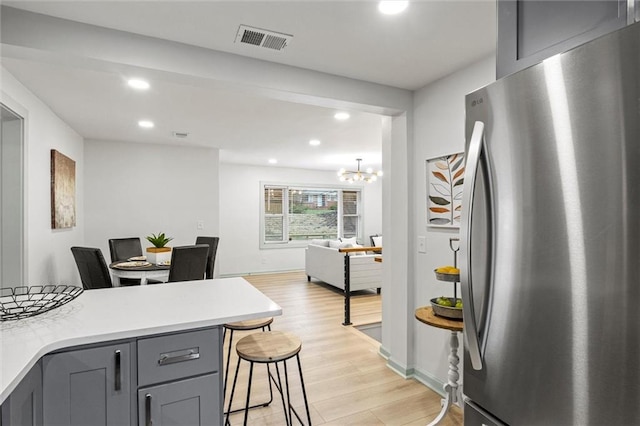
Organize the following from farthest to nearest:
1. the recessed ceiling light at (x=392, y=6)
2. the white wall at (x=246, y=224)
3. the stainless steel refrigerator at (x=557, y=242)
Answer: the white wall at (x=246, y=224) < the recessed ceiling light at (x=392, y=6) < the stainless steel refrigerator at (x=557, y=242)

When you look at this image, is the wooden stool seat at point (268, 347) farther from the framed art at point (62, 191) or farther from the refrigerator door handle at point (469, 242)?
the framed art at point (62, 191)

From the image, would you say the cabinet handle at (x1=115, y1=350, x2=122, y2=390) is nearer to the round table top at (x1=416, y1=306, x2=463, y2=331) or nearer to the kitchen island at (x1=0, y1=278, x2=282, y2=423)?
the kitchen island at (x1=0, y1=278, x2=282, y2=423)

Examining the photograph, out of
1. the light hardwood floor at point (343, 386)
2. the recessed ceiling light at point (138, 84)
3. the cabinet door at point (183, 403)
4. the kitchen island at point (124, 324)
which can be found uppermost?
the recessed ceiling light at point (138, 84)

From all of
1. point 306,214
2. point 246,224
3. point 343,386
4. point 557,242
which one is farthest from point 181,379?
point 306,214

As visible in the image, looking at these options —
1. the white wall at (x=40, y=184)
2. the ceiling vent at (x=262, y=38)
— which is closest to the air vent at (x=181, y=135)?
the white wall at (x=40, y=184)

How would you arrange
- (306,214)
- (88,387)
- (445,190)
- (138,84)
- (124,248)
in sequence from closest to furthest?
(88,387) < (445,190) < (138,84) < (124,248) < (306,214)

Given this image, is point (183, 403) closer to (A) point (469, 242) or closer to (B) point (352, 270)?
(A) point (469, 242)

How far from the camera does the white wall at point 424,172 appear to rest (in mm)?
2488

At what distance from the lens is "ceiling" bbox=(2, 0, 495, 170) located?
5.82ft

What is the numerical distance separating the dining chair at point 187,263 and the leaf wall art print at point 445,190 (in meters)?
2.28

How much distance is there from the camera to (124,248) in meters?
4.73

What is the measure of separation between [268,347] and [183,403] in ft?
1.77

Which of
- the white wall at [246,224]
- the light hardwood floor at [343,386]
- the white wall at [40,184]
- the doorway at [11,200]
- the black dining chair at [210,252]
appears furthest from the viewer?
the white wall at [246,224]

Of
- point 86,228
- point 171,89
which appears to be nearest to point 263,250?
point 86,228
